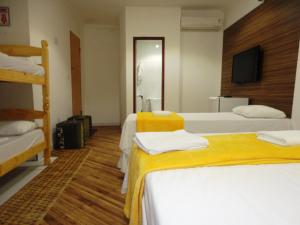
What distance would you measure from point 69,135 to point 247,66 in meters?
3.03

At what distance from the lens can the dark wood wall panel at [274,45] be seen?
2.34 m

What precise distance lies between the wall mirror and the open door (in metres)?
1.28

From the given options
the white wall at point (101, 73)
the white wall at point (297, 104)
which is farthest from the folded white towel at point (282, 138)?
the white wall at point (101, 73)

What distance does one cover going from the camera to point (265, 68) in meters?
2.80

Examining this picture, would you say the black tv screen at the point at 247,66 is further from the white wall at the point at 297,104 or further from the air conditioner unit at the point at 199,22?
the air conditioner unit at the point at 199,22

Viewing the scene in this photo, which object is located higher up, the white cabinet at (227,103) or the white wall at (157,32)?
the white wall at (157,32)

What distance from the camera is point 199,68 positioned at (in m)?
4.18

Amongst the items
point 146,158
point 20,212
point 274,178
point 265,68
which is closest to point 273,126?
point 265,68

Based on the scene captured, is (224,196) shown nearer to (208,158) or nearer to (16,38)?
(208,158)

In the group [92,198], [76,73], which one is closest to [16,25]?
[76,73]

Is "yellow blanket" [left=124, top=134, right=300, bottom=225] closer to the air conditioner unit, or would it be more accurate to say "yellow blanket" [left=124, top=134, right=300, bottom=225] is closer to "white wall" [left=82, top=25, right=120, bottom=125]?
the air conditioner unit

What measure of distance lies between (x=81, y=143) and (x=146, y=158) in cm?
241

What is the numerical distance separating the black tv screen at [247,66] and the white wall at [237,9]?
706 mm

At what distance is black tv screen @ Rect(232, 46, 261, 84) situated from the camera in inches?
114
